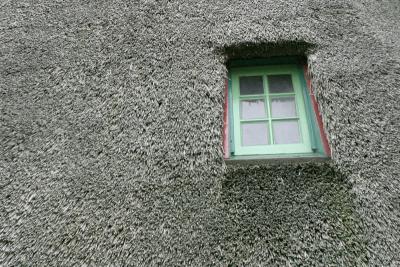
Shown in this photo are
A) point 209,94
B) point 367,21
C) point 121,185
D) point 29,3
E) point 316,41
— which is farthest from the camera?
point 29,3

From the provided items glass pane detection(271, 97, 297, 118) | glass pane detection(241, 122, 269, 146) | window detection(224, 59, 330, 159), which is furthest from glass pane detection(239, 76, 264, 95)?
glass pane detection(241, 122, 269, 146)

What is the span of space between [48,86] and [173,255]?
4.57 ft

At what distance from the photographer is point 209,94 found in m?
1.73

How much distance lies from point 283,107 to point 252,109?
0.66 ft

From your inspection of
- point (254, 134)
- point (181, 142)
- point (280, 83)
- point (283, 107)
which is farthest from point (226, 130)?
point (280, 83)

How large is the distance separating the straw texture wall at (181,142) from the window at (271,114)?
0.12 m

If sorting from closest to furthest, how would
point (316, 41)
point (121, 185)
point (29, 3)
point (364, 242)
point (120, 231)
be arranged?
point (364, 242)
point (120, 231)
point (121, 185)
point (316, 41)
point (29, 3)

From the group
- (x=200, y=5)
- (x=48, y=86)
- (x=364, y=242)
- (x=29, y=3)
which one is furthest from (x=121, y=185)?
(x=29, y=3)

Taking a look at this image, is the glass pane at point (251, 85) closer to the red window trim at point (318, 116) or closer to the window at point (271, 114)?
the window at point (271, 114)

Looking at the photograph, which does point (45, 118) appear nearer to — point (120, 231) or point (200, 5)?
point (120, 231)

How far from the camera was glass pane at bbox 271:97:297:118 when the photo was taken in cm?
183

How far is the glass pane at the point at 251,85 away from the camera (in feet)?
6.38

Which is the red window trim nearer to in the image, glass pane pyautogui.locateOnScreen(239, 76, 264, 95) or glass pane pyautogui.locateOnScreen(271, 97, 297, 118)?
glass pane pyautogui.locateOnScreen(271, 97, 297, 118)

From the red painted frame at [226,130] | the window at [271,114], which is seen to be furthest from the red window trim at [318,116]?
the red painted frame at [226,130]
